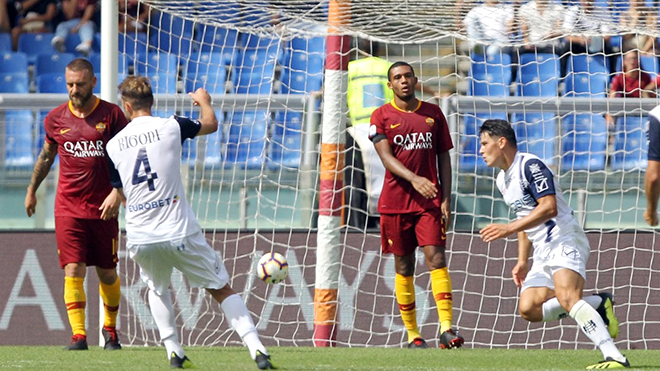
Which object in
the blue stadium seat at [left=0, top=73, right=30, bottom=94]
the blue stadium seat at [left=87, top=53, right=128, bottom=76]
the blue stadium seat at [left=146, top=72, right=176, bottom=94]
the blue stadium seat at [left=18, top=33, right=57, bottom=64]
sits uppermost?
the blue stadium seat at [left=18, top=33, right=57, bottom=64]

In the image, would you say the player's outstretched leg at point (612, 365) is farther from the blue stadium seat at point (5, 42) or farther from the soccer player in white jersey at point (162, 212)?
the blue stadium seat at point (5, 42)

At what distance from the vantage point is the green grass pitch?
6.17 meters

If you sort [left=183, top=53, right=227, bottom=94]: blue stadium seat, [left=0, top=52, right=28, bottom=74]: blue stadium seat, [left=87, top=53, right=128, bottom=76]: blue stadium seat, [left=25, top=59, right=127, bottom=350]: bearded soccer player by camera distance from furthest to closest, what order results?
[left=0, top=52, right=28, bottom=74]: blue stadium seat, [left=183, top=53, right=227, bottom=94]: blue stadium seat, [left=87, top=53, right=128, bottom=76]: blue stadium seat, [left=25, top=59, right=127, bottom=350]: bearded soccer player

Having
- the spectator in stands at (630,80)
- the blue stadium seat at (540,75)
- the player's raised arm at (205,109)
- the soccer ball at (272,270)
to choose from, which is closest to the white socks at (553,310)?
the soccer ball at (272,270)

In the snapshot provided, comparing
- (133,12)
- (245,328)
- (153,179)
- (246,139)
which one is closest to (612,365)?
(245,328)

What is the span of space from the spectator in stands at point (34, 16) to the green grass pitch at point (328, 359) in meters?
6.44

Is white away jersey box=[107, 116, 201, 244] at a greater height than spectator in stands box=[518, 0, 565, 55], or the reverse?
spectator in stands box=[518, 0, 565, 55]

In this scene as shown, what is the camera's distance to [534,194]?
243 inches

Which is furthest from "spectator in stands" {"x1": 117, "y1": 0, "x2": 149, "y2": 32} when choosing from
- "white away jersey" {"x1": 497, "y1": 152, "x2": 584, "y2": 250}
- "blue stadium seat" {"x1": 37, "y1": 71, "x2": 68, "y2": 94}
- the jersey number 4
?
"white away jersey" {"x1": 497, "y1": 152, "x2": 584, "y2": 250}

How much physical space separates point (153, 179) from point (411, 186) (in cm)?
246

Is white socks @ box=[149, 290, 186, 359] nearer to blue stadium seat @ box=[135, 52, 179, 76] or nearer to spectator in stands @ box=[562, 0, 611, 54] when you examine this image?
spectator in stands @ box=[562, 0, 611, 54]

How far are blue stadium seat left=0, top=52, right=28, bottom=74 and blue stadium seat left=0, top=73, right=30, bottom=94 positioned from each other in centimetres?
8

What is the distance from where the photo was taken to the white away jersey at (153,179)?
5723mm

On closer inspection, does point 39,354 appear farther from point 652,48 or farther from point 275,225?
point 652,48
